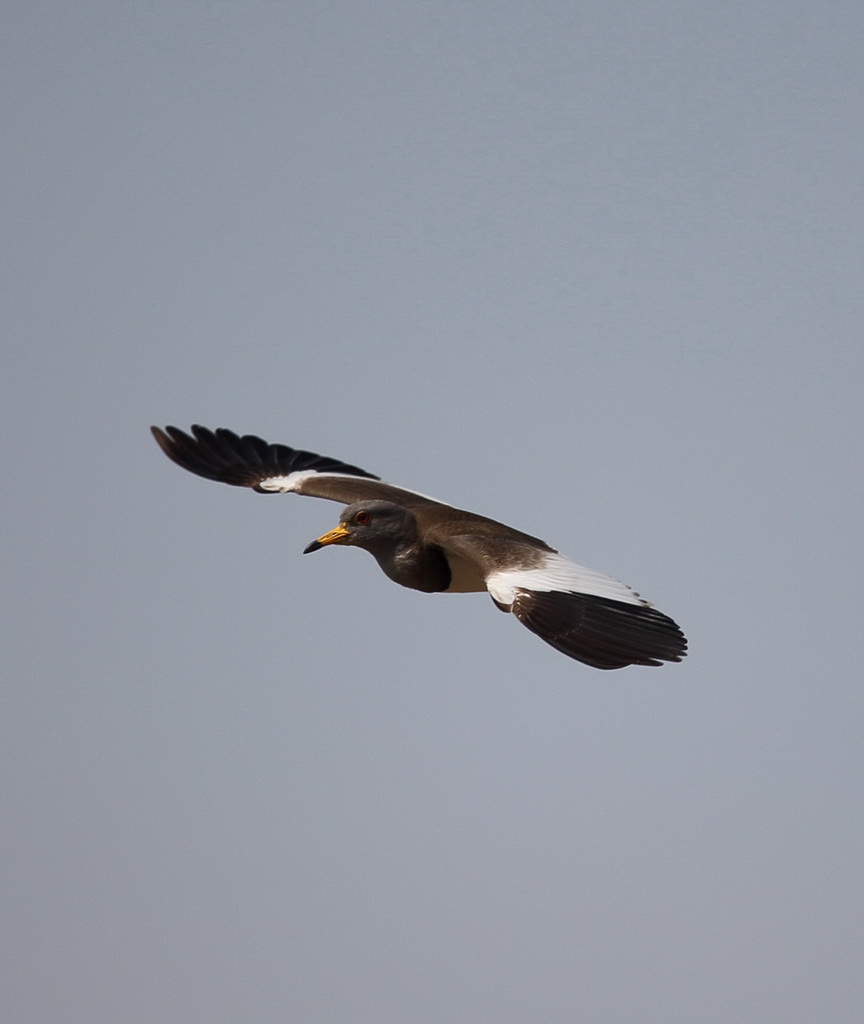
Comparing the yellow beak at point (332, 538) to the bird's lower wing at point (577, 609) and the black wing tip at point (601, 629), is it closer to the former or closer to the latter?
the bird's lower wing at point (577, 609)

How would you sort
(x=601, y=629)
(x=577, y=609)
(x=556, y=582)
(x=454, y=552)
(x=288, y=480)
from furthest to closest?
(x=288, y=480) < (x=454, y=552) < (x=556, y=582) < (x=577, y=609) < (x=601, y=629)

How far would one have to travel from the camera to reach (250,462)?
56.2 ft

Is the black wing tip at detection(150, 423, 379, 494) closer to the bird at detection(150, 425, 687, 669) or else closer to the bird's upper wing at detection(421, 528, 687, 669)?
the bird at detection(150, 425, 687, 669)

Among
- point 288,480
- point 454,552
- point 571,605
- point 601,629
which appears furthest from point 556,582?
point 288,480

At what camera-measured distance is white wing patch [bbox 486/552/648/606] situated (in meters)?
11.7

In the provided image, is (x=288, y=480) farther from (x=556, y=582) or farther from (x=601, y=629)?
(x=601, y=629)

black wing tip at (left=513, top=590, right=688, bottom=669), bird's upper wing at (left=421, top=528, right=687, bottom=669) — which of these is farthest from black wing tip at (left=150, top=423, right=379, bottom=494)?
black wing tip at (left=513, top=590, right=688, bottom=669)

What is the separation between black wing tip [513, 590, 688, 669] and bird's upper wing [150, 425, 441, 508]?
4.99 metres

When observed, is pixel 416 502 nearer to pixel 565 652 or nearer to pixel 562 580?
pixel 562 580

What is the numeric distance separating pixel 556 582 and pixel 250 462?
6.17m

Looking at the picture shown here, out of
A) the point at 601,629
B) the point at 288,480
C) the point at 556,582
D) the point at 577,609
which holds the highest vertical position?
the point at 288,480

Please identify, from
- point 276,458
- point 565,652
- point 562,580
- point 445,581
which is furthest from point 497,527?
point 276,458

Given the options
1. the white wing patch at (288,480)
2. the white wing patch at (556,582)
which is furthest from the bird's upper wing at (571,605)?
the white wing patch at (288,480)

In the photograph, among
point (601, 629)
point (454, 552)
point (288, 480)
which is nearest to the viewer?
point (601, 629)
